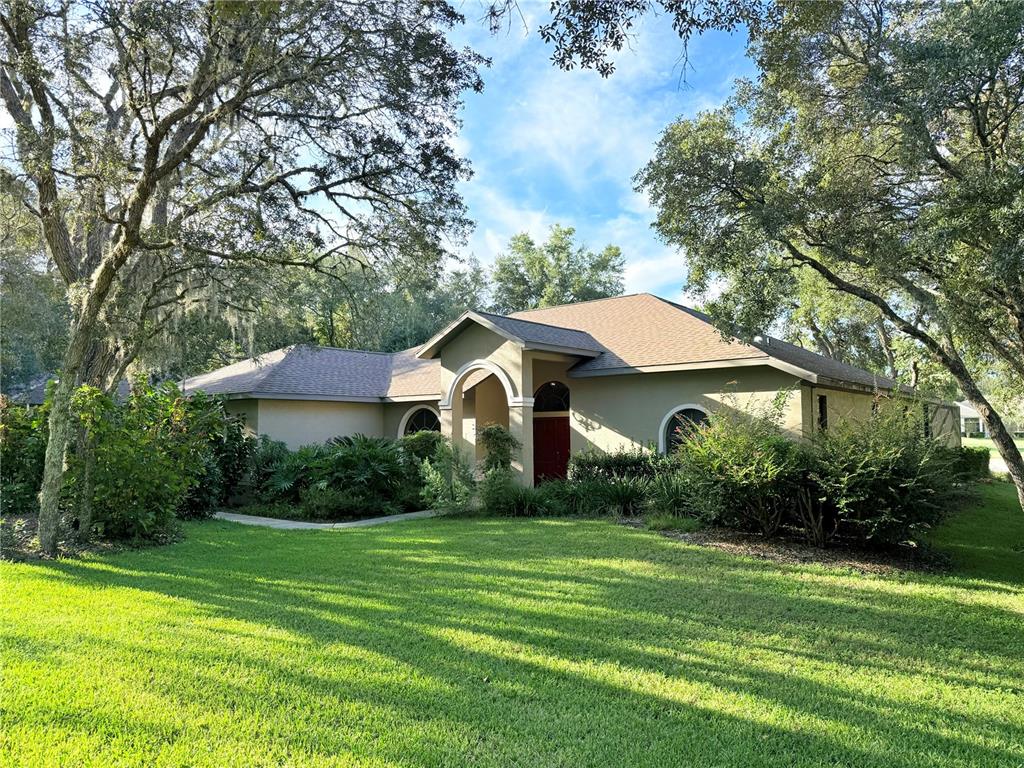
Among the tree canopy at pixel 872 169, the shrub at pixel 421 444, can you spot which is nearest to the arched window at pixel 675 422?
the tree canopy at pixel 872 169

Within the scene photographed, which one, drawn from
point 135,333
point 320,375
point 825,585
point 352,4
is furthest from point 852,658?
point 320,375

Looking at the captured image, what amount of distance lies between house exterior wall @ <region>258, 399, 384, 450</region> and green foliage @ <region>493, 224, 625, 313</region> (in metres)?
20.1

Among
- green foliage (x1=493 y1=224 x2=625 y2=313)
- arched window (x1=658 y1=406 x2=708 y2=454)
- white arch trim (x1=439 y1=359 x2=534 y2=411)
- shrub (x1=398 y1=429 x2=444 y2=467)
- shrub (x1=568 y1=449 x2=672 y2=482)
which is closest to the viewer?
shrub (x1=568 y1=449 x2=672 y2=482)

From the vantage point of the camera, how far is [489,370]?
15.0 meters

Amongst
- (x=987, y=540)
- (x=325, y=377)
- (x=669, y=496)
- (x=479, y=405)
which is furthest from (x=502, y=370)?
(x=987, y=540)

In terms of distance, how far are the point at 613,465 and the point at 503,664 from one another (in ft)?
31.1

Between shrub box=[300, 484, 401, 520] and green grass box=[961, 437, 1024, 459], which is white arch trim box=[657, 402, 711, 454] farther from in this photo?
green grass box=[961, 437, 1024, 459]

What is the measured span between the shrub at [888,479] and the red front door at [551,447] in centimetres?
824

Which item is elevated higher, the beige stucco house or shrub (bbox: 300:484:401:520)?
the beige stucco house

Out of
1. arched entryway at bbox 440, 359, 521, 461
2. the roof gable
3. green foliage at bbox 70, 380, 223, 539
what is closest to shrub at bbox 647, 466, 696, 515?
the roof gable

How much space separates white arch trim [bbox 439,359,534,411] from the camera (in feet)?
46.8

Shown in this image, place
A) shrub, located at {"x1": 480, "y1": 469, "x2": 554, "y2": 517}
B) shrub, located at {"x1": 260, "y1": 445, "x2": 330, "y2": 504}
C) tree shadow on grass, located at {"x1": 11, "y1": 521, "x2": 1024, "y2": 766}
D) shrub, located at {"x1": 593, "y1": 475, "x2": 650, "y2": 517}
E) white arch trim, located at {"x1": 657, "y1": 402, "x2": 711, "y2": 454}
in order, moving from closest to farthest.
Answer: tree shadow on grass, located at {"x1": 11, "y1": 521, "x2": 1024, "y2": 766}
shrub, located at {"x1": 593, "y1": 475, "x2": 650, "y2": 517}
shrub, located at {"x1": 480, "y1": 469, "x2": 554, "y2": 517}
white arch trim, located at {"x1": 657, "y1": 402, "x2": 711, "y2": 454}
shrub, located at {"x1": 260, "y1": 445, "x2": 330, "y2": 504}

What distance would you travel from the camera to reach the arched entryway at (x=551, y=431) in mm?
16734

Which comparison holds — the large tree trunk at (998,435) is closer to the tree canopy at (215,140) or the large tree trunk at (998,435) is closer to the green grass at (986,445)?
the tree canopy at (215,140)
